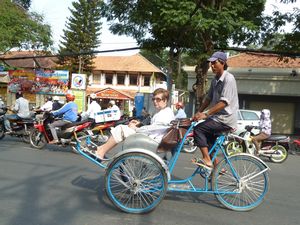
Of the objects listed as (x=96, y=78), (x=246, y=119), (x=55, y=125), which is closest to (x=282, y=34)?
(x=246, y=119)

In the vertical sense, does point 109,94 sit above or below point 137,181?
above

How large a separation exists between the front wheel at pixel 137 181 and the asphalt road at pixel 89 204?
0.15m

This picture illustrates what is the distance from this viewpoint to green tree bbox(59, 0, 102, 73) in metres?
45.3

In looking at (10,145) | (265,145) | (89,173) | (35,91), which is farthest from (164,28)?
(35,91)

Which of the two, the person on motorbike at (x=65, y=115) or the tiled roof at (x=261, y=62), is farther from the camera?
the tiled roof at (x=261, y=62)

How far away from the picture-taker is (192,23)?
11898mm

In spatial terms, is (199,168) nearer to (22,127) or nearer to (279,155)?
(279,155)

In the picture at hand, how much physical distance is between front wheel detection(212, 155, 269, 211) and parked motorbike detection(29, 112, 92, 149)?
16.6ft

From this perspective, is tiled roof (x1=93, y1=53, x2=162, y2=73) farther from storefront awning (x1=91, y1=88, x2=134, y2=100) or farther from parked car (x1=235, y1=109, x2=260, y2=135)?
parked car (x1=235, y1=109, x2=260, y2=135)

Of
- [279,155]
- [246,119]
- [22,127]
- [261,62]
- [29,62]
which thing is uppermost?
[29,62]

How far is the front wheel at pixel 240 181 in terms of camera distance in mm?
4473

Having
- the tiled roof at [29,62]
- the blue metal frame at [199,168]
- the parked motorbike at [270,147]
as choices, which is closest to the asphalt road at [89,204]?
the blue metal frame at [199,168]

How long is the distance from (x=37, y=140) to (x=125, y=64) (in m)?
38.5

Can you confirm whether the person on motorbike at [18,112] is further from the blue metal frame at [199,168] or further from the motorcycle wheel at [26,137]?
the blue metal frame at [199,168]
